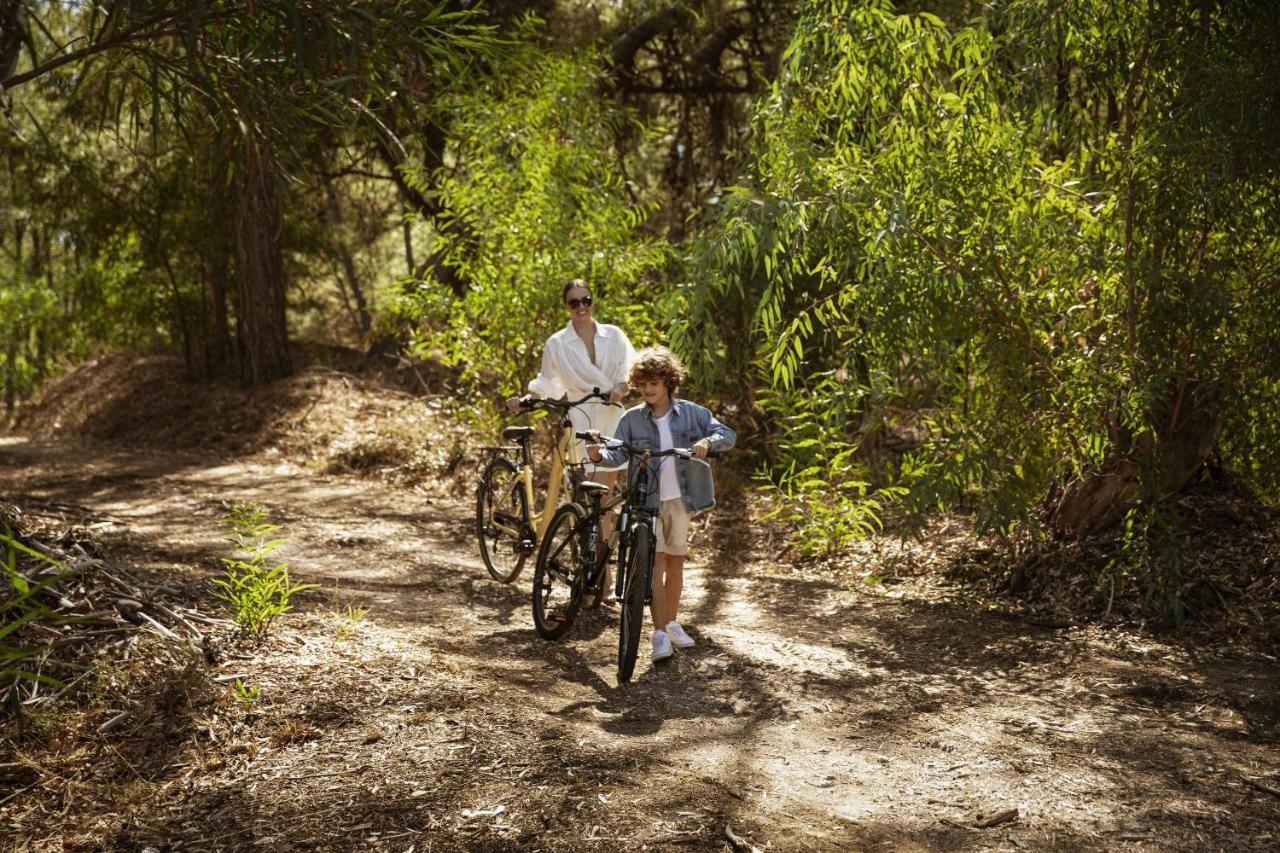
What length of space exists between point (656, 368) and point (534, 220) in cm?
447

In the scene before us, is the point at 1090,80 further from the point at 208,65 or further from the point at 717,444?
the point at 208,65

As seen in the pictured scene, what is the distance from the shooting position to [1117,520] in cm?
679

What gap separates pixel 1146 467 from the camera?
6344 millimetres

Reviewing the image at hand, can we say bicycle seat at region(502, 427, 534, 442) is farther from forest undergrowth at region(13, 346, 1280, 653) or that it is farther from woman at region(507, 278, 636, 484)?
Answer: forest undergrowth at region(13, 346, 1280, 653)

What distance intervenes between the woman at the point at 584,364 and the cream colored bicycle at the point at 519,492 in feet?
0.40

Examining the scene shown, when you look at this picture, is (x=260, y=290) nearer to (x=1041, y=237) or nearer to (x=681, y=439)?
(x=681, y=439)

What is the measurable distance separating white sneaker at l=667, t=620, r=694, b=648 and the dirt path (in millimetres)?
141

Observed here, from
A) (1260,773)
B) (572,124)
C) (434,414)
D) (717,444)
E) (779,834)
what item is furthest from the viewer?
(434,414)

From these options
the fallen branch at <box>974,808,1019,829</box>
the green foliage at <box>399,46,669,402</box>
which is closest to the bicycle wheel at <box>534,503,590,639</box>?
the fallen branch at <box>974,808,1019,829</box>

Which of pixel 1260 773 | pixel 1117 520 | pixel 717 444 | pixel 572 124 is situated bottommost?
pixel 1260 773

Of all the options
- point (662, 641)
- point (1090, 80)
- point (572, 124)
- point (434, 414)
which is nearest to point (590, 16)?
point (572, 124)

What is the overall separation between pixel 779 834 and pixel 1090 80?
4.68 metres

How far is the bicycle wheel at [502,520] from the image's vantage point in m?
7.01

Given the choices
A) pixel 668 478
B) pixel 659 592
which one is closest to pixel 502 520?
pixel 659 592
